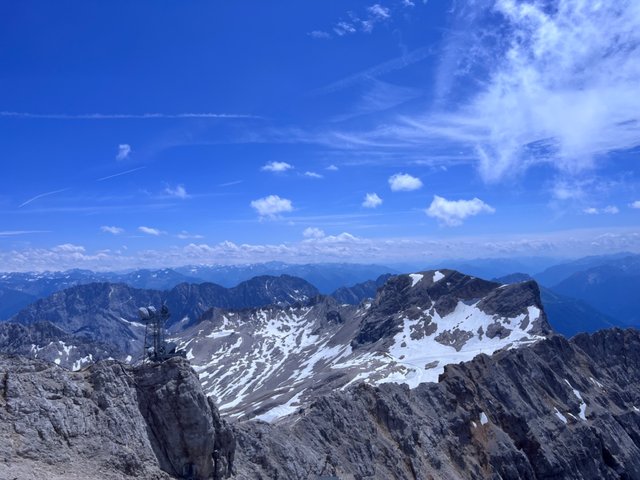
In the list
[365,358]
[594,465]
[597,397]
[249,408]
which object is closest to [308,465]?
[594,465]

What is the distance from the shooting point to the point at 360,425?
267 feet

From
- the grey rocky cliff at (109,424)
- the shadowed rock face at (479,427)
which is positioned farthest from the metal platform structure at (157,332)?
the shadowed rock face at (479,427)

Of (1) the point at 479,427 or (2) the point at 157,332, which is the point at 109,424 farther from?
(1) the point at 479,427

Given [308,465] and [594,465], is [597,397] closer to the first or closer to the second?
[594,465]

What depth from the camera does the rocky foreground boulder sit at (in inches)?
1405

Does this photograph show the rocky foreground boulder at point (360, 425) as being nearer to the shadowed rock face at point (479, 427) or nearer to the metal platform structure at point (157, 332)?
the shadowed rock face at point (479, 427)

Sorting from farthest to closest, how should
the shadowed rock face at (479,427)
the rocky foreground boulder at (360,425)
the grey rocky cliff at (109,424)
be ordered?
the shadowed rock face at (479,427), the rocky foreground boulder at (360,425), the grey rocky cliff at (109,424)

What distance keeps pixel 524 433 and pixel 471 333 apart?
274 ft

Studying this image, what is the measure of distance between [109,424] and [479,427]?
262ft

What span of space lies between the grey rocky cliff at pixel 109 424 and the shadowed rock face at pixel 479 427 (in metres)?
11.6

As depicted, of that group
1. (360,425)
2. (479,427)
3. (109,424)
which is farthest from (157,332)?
(479,427)

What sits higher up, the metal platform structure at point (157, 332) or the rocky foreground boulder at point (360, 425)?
the metal platform structure at point (157, 332)

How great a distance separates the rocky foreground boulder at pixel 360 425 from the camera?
35688 mm

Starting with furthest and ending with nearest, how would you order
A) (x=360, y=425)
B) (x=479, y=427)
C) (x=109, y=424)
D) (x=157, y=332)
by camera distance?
(x=479, y=427), (x=360, y=425), (x=157, y=332), (x=109, y=424)
